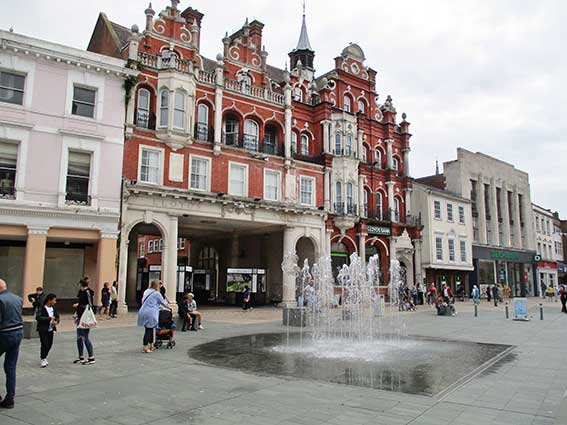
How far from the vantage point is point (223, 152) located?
95.2 ft

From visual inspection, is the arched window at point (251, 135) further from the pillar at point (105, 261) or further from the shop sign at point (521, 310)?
the shop sign at point (521, 310)

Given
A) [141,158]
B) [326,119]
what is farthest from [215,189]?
[326,119]

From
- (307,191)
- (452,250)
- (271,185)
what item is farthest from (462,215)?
(271,185)

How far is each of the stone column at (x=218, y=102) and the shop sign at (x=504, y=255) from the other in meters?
35.1

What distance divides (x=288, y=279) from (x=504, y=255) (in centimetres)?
3169

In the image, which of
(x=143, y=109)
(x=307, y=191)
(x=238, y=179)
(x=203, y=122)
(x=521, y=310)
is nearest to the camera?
(x=521, y=310)

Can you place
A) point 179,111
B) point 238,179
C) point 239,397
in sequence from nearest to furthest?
point 239,397 → point 179,111 → point 238,179

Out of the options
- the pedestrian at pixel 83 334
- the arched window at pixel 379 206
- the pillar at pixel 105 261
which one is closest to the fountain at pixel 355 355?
the pedestrian at pixel 83 334

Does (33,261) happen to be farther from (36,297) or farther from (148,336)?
(148,336)

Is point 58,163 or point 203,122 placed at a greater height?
point 203,122

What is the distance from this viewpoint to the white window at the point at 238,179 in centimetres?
2930

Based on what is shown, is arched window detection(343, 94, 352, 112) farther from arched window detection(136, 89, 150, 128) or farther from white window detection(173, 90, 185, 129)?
arched window detection(136, 89, 150, 128)

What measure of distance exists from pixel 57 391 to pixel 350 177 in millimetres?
29990

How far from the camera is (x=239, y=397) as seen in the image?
7.38 m
